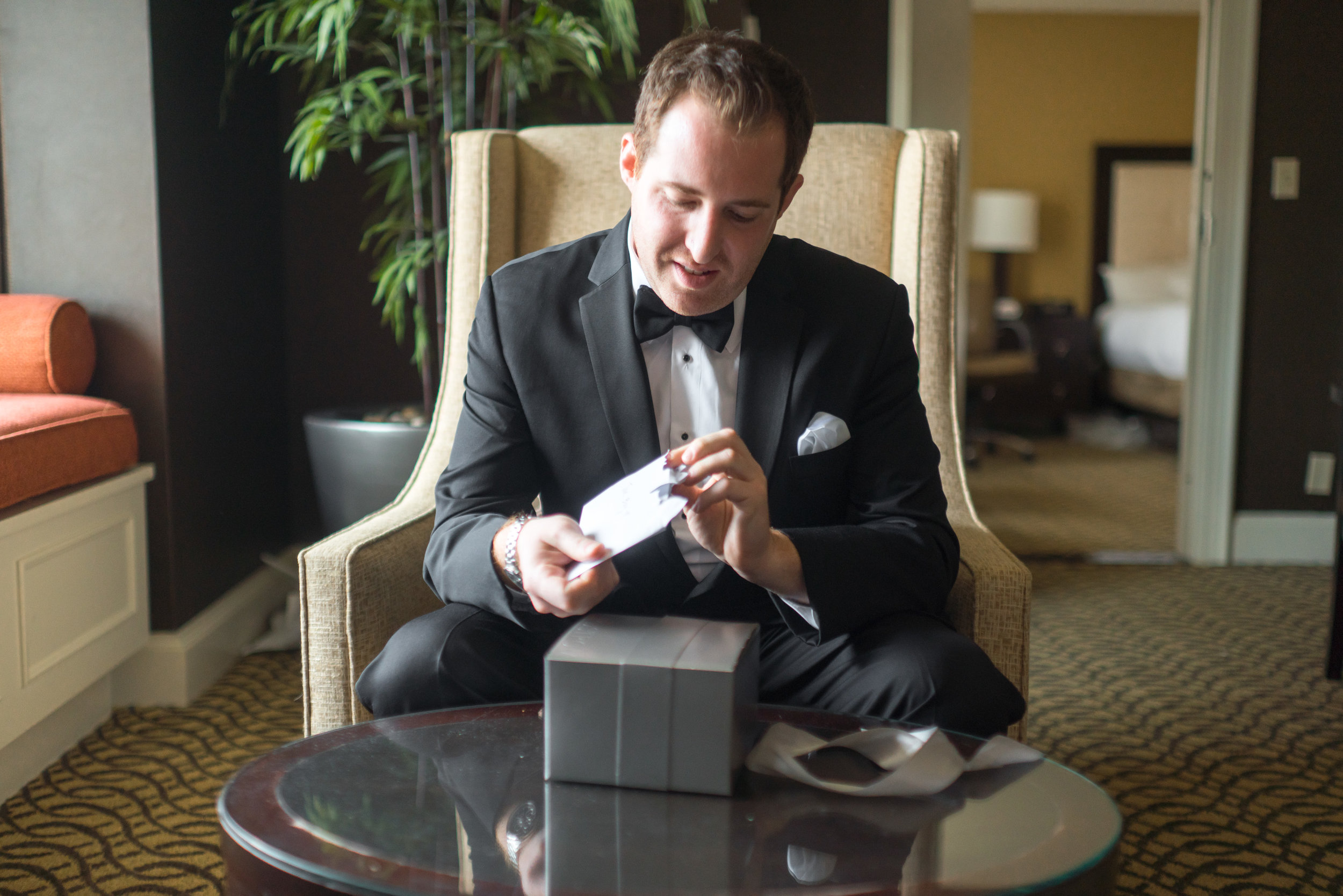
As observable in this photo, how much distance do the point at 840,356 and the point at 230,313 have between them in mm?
1727

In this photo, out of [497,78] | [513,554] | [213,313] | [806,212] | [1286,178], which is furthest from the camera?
[1286,178]

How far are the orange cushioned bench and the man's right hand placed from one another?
1158 millimetres

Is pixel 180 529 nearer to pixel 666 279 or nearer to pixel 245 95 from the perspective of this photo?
pixel 245 95

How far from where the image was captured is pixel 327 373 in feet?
9.90

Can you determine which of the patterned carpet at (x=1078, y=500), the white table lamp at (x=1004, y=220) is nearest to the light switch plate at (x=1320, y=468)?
the patterned carpet at (x=1078, y=500)

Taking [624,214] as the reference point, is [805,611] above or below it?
below

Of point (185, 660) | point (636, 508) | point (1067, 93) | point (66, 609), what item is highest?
point (1067, 93)

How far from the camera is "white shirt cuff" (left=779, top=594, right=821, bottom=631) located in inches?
49.1

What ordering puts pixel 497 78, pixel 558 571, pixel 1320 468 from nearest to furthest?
1. pixel 558 571
2. pixel 497 78
3. pixel 1320 468

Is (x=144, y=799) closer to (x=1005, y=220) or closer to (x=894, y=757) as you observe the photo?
(x=894, y=757)

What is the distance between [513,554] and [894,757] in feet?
1.54

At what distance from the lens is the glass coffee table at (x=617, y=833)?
77cm

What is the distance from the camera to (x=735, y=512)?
112 centimetres

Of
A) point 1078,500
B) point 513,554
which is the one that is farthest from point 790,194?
point 1078,500
